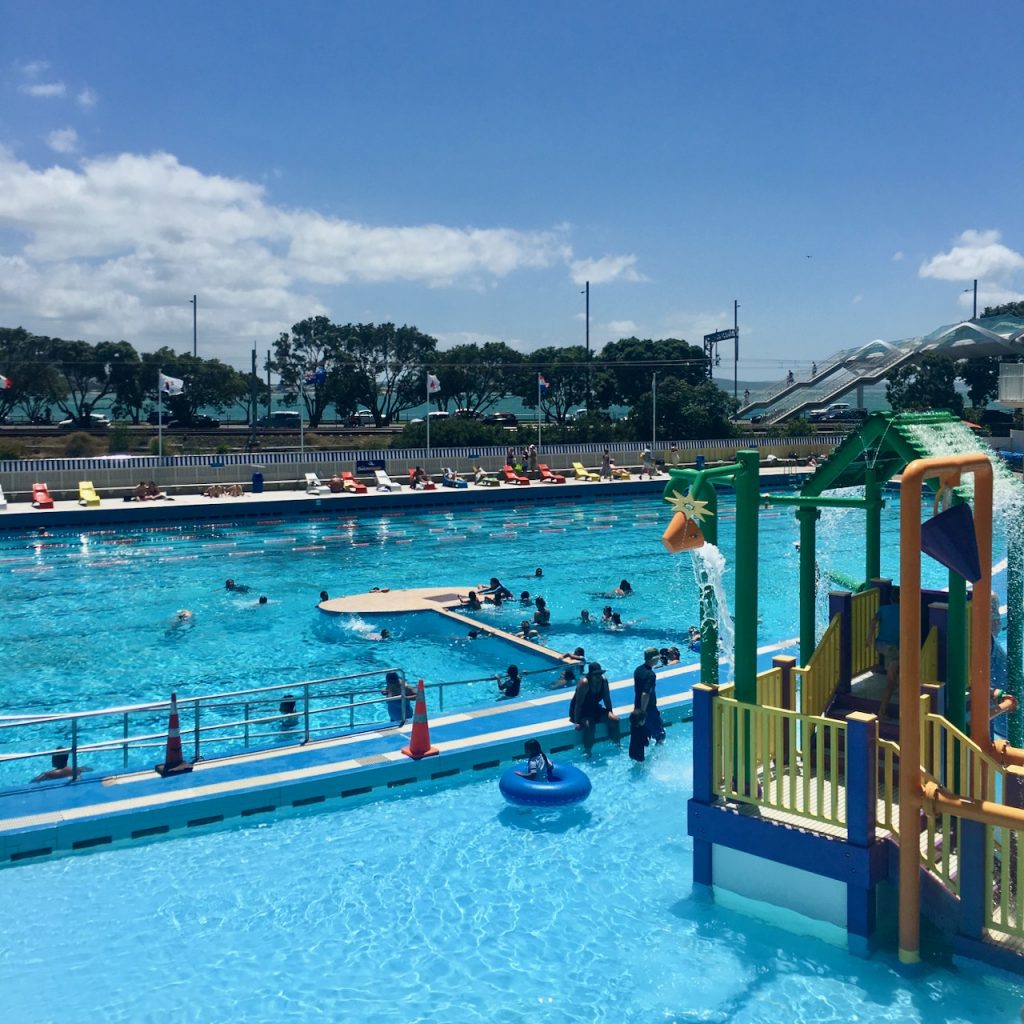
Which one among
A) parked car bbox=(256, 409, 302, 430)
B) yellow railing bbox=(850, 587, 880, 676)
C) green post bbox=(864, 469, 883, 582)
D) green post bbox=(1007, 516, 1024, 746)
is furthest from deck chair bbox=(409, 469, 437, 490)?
parked car bbox=(256, 409, 302, 430)

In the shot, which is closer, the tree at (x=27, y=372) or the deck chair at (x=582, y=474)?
the deck chair at (x=582, y=474)

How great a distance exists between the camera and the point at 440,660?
18031 millimetres

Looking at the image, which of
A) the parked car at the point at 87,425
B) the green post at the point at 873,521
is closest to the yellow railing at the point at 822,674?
the green post at the point at 873,521

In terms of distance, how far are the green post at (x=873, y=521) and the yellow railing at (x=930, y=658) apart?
1.25 m

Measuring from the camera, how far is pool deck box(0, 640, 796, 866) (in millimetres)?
9656

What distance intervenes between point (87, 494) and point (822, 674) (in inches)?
1207

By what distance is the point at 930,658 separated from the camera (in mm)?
9203

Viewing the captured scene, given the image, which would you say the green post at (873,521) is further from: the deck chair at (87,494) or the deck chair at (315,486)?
the deck chair at (315,486)

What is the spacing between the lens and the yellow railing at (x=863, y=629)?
9.95 metres

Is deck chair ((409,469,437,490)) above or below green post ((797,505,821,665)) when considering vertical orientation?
above

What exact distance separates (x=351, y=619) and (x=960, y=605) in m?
13.8

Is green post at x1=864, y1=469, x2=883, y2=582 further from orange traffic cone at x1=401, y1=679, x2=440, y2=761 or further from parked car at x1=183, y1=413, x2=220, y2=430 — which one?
parked car at x1=183, y1=413, x2=220, y2=430

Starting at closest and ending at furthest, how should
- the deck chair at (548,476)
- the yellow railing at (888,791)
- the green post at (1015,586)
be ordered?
the yellow railing at (888,791) → the green post at (1015,586) → the deck chair at (548,476)

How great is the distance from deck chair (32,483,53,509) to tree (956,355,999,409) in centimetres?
5342
